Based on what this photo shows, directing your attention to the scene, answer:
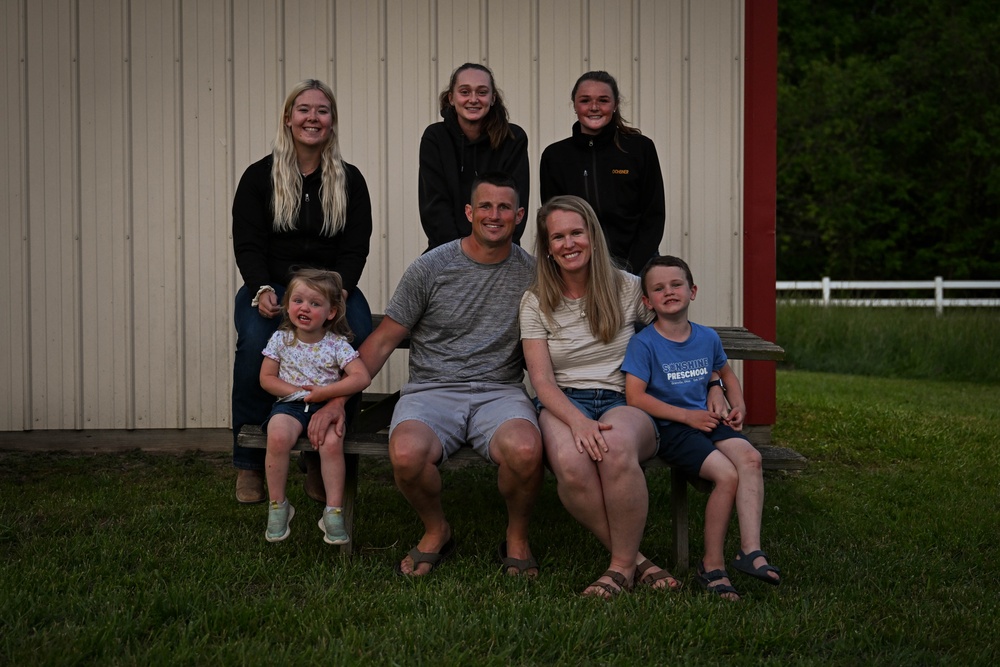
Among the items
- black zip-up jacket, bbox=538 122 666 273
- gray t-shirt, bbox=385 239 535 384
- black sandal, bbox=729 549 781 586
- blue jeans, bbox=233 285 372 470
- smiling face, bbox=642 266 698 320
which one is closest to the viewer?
black sandal, bbox=729 549 781 586

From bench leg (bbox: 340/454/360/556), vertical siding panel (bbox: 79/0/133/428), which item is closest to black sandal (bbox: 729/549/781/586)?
bench leg (bbox: 340/454/360/556)

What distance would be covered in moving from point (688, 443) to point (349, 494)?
1.30 metres

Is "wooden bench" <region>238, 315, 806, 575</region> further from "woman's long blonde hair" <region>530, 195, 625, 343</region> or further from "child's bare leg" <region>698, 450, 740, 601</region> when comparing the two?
"woman's long blonde hair" <region>530, 195, 625, 343</region>

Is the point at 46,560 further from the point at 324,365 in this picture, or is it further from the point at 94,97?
the point at 94,97

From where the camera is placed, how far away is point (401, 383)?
647 centimetres

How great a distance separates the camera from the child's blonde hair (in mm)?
4191

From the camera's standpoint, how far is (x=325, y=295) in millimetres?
4195

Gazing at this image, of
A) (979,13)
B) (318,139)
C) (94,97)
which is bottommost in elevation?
(318,139)

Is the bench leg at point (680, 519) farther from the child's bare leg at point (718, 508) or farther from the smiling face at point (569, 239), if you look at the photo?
the smiling face at point (569, 239)

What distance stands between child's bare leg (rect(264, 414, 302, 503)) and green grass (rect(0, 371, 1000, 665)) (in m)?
0.27

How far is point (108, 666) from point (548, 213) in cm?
214

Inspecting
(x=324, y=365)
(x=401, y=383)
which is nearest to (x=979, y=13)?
(x=401, y=383)

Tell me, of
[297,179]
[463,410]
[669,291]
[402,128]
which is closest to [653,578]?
[463,410]

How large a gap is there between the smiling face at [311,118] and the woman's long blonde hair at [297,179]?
0.05 feet
